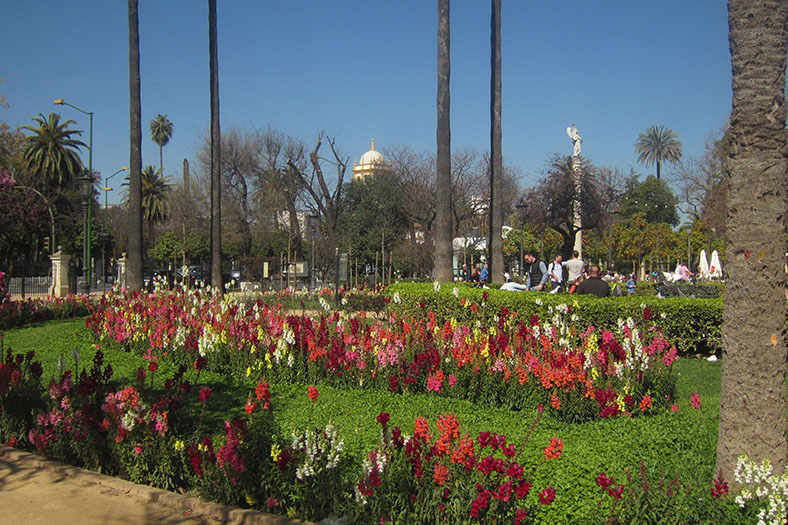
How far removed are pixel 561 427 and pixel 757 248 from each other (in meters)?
2.51

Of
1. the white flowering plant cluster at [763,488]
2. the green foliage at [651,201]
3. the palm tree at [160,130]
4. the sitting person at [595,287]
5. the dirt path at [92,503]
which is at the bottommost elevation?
the dirt path at [92,503]

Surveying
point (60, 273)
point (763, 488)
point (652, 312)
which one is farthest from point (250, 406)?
point (60, 273)

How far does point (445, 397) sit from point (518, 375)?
0.84 metres

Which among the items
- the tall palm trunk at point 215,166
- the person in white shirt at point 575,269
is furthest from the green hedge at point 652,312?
the tall palm trunk at point 215,166

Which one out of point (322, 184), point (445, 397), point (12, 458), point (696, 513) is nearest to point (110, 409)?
point (12, 458)

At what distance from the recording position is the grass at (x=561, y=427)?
417 cm

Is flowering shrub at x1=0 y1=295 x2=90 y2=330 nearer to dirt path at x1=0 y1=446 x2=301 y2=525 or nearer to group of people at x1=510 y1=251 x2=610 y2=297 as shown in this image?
dirt path at x1=0 y1=446 x2=301 y2=525

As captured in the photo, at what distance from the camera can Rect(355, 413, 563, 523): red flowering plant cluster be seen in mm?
3545

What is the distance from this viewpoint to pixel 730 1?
4.02 metres

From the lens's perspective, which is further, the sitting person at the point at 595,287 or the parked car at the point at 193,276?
the parked car at the point at 193,276

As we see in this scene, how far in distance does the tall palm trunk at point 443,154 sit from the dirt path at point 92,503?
1160cm

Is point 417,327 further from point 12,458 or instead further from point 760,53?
point 760,53

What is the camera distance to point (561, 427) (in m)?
5.70

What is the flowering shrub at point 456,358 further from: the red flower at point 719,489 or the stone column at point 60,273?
the stone column at point 60,273
